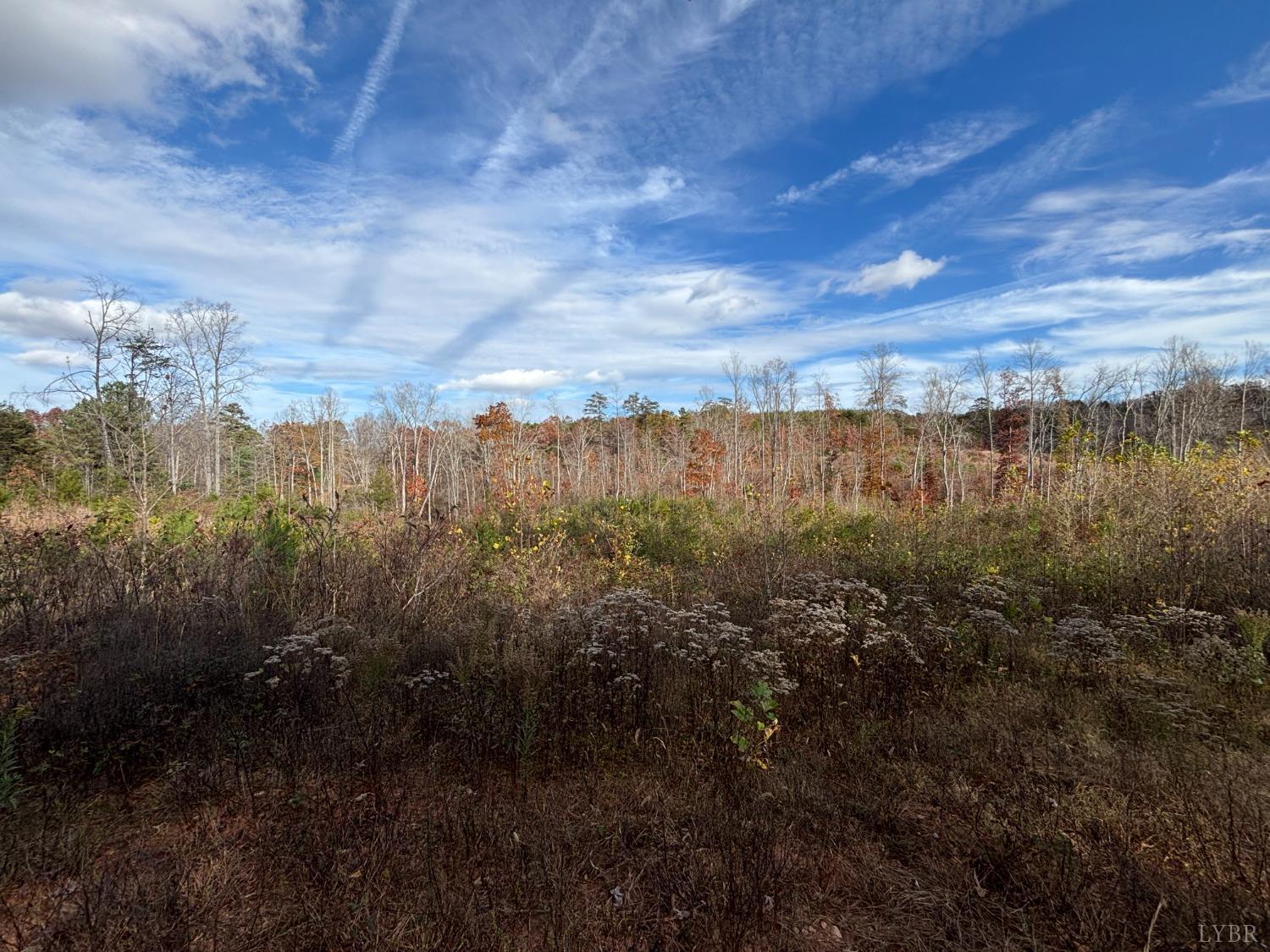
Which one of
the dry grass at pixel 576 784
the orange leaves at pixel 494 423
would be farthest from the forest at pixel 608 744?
the orange leaves at pixel 494 423

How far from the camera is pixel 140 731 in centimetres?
319

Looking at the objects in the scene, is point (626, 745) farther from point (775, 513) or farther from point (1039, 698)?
point (775, 513)

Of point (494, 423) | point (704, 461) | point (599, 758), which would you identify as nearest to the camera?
point (599, 758)

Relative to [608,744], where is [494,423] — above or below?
above

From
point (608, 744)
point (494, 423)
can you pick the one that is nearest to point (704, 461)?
point (494, 423)

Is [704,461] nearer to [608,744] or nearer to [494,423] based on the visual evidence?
[494,423]

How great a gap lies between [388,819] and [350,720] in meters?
1.03

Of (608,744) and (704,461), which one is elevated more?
(704,461)

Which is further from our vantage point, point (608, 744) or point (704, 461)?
point (704, 461)

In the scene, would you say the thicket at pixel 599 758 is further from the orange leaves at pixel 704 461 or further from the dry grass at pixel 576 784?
the orange leaves at pixel 704 461

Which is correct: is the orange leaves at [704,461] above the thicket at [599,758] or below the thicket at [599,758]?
above

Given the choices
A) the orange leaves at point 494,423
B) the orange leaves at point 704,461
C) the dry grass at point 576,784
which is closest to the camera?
the dry grass at point 576,784

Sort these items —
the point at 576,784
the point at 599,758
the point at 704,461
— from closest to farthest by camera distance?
the point at 576,784 < the point at 599,758 < the point at 704,461

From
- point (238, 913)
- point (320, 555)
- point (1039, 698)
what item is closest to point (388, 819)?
point (238, 913)
